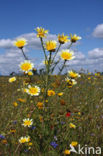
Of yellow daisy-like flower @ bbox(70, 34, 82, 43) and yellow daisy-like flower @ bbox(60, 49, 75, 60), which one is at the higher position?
yellow daisy-like flower @ bbox(70, 34, 82, 43)

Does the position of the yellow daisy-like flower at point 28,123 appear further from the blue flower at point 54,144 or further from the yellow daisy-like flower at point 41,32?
the yellow daisy-like flower at point 41,32

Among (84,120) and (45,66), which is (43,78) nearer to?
(45,66)

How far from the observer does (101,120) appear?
301 cm

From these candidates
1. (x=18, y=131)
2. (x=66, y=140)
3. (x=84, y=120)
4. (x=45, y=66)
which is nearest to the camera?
(x=45, y=66)

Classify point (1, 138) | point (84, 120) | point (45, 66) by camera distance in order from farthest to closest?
point (84, 120) → point (1, 138) → point (45, 66)

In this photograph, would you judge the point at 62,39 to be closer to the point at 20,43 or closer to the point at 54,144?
the point at 20,43

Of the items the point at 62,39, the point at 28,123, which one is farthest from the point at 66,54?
the point at 28,123

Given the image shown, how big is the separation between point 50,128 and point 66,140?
0.24 m

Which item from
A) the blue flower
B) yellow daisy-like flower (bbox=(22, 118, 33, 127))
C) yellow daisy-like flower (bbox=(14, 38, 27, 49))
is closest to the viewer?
yellow daisy-like flower (bbox=(14, 38, 27, 49))

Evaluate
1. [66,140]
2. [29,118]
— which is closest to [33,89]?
[29,118]

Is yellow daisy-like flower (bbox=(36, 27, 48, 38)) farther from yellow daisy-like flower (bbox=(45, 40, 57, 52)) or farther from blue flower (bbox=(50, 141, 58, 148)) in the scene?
blue flower (bbox=(50, 141, 58, 148))

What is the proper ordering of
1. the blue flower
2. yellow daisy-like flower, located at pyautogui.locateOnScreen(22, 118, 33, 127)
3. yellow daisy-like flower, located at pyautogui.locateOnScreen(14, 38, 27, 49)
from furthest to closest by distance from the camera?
1. yellow daisy-like flower, located at pyautogui.locateOnScreen(22, 118, 33, 127)
2. the blue flower
3. yellow daisy-like flower, located at pyautogui.locateOnScreen(14, 38, 27, 49)

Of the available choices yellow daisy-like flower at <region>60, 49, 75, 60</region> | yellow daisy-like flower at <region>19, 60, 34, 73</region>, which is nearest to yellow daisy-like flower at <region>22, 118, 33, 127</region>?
yellow daisy-like flower at <region>19, 60, 34, 73</region>

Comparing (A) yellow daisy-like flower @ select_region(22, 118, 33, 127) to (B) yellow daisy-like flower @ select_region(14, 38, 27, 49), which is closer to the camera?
(B) yellow daisy-like flower @ select_region(14, 38, 27, 49)
